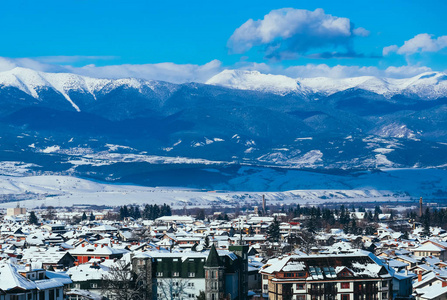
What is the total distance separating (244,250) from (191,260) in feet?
15.7

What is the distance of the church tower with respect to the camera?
6306 centimetres

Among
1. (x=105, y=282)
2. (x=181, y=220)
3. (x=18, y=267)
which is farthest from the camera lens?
(x=181, y=220)

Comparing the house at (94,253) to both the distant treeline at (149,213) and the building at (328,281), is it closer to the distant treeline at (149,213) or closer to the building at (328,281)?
the building at (328,281)

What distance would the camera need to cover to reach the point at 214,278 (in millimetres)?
63250

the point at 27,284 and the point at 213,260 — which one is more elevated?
the point at 213,260

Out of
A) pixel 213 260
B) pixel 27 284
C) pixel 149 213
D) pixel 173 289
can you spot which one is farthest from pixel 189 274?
pixel 149 213

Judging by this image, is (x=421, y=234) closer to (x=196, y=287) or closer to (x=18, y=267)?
(x=196, y=287)

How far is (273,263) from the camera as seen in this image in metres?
68.0

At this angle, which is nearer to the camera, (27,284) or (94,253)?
(27,284)

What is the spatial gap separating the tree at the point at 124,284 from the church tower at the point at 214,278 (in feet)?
12.2

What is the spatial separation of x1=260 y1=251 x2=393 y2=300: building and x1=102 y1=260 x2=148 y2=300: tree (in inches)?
328

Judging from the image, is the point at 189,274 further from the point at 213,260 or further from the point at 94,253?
the point at 94,253

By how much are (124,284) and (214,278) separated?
5812 mm

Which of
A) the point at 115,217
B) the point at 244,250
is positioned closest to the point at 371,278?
the point at 244,250
